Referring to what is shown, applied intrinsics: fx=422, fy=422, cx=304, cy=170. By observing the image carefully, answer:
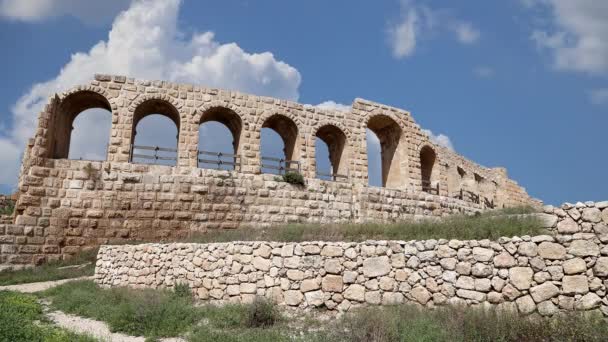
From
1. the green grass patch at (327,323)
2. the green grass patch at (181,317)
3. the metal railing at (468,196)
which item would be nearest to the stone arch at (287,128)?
the green grass patch at (181,317)

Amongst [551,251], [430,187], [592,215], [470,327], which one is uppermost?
[430,187]

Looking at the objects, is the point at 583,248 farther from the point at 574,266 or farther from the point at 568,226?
the point at 568,226

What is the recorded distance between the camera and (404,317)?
21.8 feet

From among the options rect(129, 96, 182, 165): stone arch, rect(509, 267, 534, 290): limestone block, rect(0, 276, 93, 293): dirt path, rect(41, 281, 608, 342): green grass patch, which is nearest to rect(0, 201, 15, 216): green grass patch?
rect(129, 96, 182, 165): stone arch

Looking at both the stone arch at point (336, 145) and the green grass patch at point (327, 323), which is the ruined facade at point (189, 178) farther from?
the green grass patch at point (327, 323)

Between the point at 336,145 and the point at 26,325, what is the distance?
15.5 meters

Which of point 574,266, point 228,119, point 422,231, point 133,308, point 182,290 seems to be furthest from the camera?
point 228,119

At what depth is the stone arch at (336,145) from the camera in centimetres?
1950

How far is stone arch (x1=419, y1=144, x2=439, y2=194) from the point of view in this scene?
75.4ft

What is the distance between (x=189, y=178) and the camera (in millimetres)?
16406

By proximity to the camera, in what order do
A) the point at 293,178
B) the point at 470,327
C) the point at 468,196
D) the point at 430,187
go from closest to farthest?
the point at 470,327 < the point at 293,178 < the point at 430,187 < the point at 468,196

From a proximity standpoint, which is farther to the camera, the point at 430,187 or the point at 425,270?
the point at 430,187

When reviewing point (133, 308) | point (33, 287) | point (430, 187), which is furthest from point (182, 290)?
point (430, 187)

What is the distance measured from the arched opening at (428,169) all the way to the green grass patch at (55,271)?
16.0 metres
